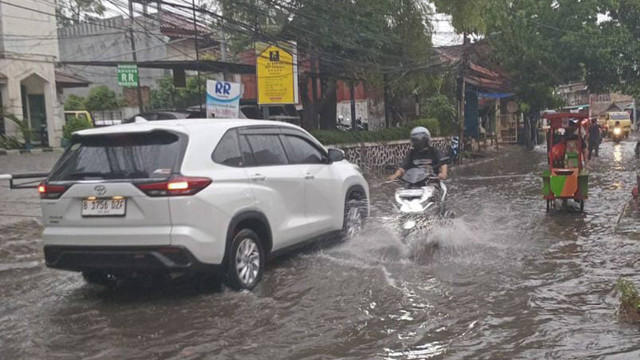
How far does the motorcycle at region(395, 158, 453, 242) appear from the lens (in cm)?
753

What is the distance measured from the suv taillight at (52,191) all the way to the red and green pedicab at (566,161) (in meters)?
7.87

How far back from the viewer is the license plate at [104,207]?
5480 mm

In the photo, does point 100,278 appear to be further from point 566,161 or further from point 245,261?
point 566,161

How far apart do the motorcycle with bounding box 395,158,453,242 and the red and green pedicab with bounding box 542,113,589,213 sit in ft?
11.1

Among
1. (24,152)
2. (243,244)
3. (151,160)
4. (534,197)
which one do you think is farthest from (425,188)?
(24,152)

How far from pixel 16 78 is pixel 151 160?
2187cm

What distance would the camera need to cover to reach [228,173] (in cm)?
593

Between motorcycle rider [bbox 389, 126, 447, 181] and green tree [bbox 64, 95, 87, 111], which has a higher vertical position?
green tree [bbox 64, 95, 87, 111]

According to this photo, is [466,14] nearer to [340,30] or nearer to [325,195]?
[340,30]

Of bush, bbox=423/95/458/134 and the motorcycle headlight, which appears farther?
bush, bbox=423/95/458/134

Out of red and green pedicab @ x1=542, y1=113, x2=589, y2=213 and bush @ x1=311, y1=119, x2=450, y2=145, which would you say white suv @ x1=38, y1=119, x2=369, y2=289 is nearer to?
red and green pedicab @ x1=542, y1=113, x2=589, y2=213

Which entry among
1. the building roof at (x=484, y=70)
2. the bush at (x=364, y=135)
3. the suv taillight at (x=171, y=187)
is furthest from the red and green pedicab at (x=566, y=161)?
the building roof at (x=484, y=70)

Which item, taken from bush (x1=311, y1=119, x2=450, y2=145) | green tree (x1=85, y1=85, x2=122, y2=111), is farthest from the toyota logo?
green tree (x1=85, y1=85, x2=122, y2=111)

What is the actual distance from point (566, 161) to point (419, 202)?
192 inches
